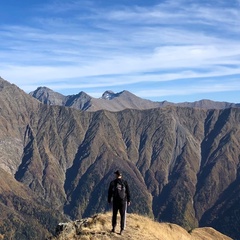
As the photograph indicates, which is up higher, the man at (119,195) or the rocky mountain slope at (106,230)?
the man at (119,195)

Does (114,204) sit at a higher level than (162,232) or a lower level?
higher

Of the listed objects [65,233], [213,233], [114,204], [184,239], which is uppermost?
[114,204]

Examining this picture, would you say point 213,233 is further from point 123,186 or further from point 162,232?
point 123,186

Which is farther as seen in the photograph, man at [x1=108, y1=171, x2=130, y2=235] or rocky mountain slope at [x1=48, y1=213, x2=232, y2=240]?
man at [x1=108, y1=171, x2=130, y2=235]

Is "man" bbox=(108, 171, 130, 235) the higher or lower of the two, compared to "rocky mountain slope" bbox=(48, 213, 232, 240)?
higher

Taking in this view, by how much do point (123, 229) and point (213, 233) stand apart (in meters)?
27.1

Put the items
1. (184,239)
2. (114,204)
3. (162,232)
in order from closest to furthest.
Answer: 1. (114,204)
2. (162,232)
3. (184,239)

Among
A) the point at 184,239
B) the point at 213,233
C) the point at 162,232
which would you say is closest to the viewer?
the point at 162,232

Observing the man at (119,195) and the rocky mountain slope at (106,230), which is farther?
the man at (119,195)

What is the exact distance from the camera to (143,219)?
110 ft

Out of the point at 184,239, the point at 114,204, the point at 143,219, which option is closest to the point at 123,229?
the point at 114,204

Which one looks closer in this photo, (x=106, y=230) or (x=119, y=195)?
(x=119, y=195)

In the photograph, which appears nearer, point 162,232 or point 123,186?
point 123,186

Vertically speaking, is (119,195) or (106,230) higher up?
(119,195)
